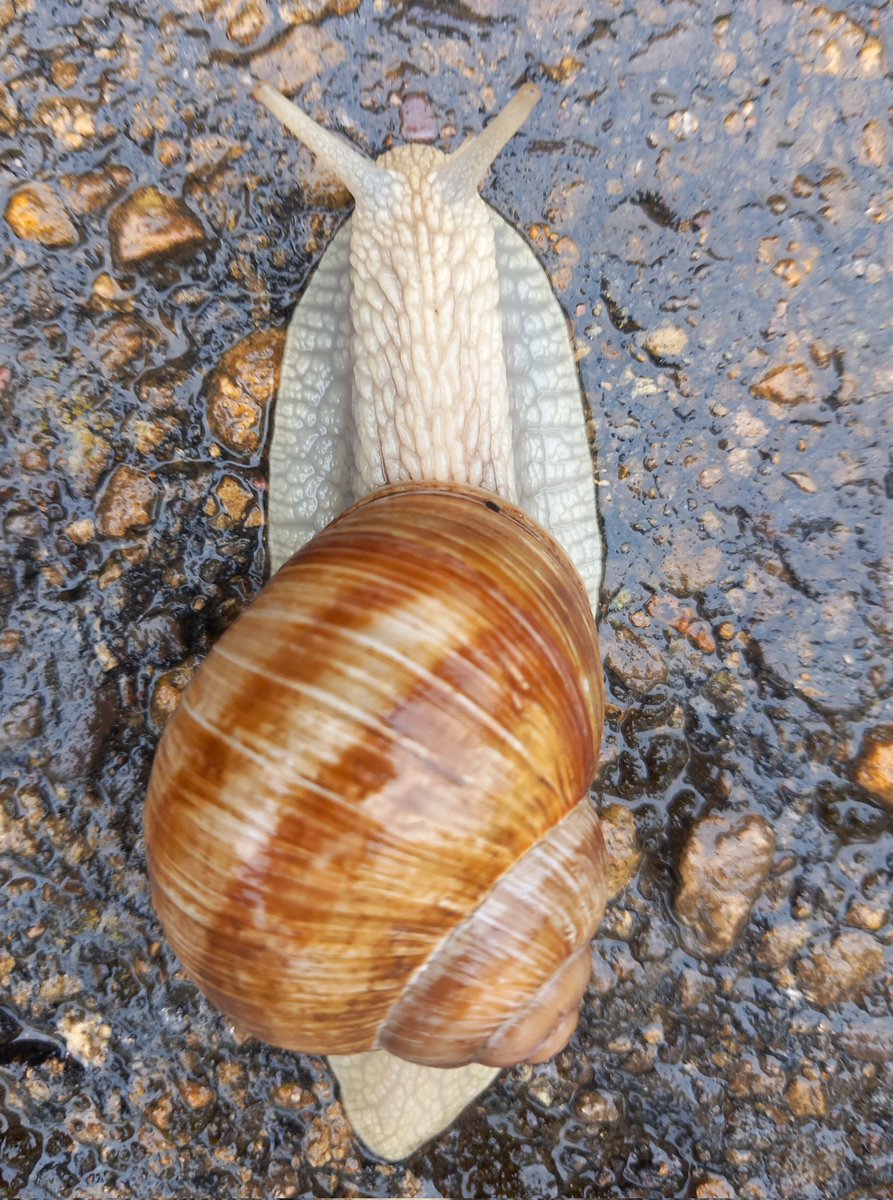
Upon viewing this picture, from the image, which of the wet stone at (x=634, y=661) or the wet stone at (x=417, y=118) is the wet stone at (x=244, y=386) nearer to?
the wet stone at (x=417, y=118)

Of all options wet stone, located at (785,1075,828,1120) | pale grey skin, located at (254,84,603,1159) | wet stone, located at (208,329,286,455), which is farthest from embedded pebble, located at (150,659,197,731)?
wet stone, located at (785,1075,828,1120)

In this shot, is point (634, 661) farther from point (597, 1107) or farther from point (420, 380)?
point (597, 1107)

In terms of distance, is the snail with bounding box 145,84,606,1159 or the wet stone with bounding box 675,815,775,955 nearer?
the snail with bounding box 145,84,606,1159

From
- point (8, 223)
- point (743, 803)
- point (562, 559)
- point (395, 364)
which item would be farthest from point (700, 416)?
point (8, 223)

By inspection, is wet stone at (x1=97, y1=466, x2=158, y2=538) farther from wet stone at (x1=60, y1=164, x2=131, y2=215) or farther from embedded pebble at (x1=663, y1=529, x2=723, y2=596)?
embedded pebble at (x1=663, y1=529, x2=723, y2=596)

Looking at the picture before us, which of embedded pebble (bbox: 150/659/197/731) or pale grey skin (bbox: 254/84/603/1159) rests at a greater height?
pale grey skin (bbox: 254/84/603/1159)

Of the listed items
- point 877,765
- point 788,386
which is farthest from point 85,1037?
point 788,386
